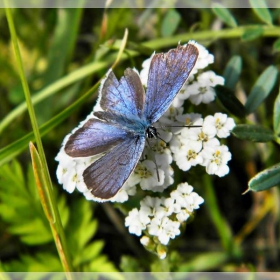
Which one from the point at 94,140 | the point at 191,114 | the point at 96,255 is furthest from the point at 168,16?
the point at 96,255

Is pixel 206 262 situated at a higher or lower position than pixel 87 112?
lower

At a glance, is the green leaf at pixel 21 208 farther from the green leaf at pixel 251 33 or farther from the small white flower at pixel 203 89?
the green leaf at pixel 251 33

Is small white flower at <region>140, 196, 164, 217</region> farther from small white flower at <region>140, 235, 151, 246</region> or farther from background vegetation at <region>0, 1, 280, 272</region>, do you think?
background vegetation at <region>0, 1, 280, 272</region>

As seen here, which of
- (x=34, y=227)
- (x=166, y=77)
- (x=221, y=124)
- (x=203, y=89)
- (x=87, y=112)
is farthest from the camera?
(x=87, y=112)

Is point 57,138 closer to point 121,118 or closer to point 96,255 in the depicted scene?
point 96,255

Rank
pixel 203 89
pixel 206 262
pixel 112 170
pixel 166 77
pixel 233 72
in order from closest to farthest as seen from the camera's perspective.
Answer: pixel 112 170 < pixel 166 77 < pixel 203 89 < pixel 233 72 < pixel 206 262

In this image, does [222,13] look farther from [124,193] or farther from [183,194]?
[124,193]

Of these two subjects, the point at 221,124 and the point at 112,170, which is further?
the point at 221,124

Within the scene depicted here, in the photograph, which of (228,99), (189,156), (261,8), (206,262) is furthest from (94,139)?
(206,262)
